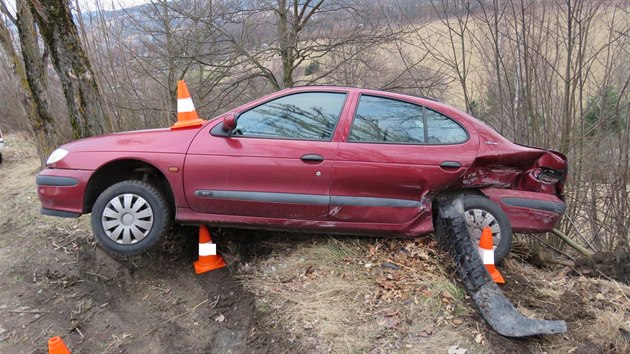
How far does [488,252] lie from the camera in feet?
12.6

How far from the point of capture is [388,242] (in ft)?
13.9

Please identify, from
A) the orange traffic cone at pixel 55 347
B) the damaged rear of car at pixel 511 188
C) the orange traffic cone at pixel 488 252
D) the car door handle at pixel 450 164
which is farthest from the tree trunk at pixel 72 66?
the orange traffic cone at pixel 488 252

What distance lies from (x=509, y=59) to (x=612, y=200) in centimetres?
280

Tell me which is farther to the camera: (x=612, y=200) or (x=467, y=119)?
(x=612, y=200)

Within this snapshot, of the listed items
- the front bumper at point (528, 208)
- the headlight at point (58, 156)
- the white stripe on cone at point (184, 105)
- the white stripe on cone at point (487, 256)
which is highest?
the white stripe on cone at point (184, 105)

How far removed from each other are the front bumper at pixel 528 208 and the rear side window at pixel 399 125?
0.73 meters

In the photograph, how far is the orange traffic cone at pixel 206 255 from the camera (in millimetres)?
4180

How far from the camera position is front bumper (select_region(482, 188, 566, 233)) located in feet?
13.5

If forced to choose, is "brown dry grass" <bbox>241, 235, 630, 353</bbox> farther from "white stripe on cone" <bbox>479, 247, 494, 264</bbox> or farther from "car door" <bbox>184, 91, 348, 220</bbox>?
"car door" <bbox>184, 91, 348, 220</bbox>

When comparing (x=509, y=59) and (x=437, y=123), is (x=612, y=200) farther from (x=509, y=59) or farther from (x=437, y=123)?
(x=437, y=123)

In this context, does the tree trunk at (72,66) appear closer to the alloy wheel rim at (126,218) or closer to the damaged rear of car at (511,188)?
the alloy wheel rim at (126,218)

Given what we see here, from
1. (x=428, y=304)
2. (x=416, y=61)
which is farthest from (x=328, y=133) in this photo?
(x=416, y=61)

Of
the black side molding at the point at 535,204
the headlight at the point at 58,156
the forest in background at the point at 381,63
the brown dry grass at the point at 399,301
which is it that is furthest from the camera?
the forest in background at the point at 381,63

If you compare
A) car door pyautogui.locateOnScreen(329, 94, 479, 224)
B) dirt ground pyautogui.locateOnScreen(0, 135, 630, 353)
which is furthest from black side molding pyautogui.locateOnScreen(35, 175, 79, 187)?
car door pyautogui.locateOnScreen(329, 94, 479, 224)
